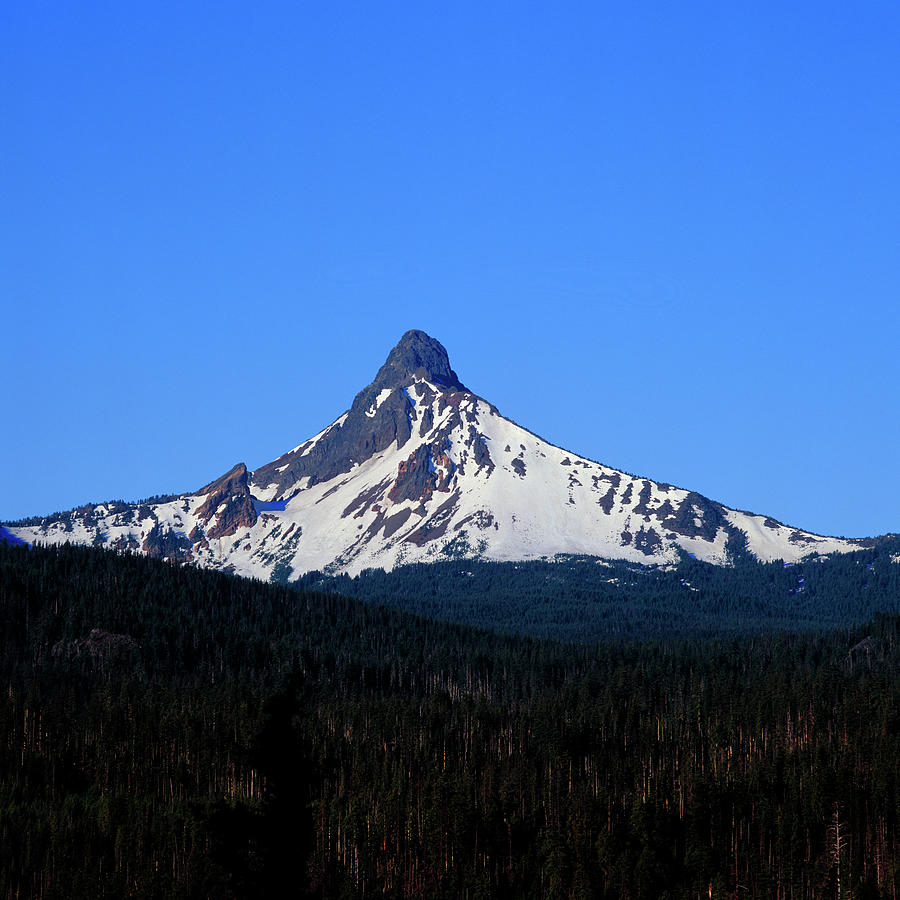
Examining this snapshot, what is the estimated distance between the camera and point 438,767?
159m

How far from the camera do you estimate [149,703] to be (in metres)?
190

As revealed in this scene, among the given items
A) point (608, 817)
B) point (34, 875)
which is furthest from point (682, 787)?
point (34, 875)

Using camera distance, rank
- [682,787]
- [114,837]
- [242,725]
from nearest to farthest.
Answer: [114,837], [682,787], [242,725]

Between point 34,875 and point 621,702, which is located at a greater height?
point 621,702

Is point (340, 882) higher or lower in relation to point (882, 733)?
lower

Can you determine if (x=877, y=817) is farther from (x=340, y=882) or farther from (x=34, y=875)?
(x=34, y=875)

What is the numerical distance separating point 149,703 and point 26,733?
21.6 meters

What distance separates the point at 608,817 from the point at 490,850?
13405 mm

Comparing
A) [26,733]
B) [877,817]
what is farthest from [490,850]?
[26,733]

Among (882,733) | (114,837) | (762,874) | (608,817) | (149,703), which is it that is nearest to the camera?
(762,874)

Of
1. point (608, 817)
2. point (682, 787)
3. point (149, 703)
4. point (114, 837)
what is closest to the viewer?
point (114, 837)

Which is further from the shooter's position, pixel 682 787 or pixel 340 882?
pixel 682 787

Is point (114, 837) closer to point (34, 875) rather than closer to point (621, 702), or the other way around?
point (34, 875)

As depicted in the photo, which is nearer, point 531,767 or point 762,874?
point 762,874
